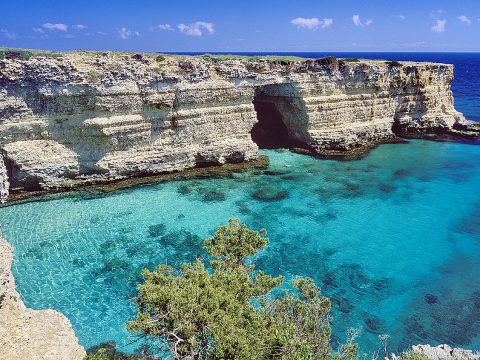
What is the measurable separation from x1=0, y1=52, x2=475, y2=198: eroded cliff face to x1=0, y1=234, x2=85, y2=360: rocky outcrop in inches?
521

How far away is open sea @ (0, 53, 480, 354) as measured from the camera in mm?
13508

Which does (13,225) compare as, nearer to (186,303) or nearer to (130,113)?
(130,113)

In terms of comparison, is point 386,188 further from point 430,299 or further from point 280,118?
point 280,118

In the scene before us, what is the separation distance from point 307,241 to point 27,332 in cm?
1240

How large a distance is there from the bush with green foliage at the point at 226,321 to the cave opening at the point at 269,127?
Answer: 81.9ft

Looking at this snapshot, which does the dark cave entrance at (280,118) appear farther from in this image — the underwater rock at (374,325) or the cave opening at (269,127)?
the underwater rock at (374,325)

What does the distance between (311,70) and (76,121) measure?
17.7m

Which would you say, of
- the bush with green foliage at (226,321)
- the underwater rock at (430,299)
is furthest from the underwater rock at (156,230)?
the underwater rock at (430,299)

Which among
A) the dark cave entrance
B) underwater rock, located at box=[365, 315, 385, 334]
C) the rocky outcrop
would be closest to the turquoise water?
underwater rock, located at box=[365, 315, 385, 334]

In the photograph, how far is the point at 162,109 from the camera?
80.2 feet

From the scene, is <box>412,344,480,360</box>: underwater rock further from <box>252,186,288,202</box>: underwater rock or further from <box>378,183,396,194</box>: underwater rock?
<box>378,183,396,194</box>: underwater rock

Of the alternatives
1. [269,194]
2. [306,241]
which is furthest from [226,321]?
[269,194]

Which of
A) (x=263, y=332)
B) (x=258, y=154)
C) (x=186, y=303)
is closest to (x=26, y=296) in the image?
(x=186, y=303)

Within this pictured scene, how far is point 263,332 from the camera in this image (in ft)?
26.2
